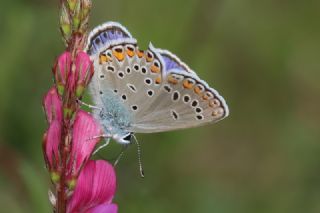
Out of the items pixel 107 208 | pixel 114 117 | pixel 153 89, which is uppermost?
pixel 153 89

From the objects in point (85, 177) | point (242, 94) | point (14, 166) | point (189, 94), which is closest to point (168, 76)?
point (189, 94)

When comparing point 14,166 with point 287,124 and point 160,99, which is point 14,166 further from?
point 287,124

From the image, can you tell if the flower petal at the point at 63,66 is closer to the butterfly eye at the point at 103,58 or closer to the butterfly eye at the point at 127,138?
the butterfly eye at the point at 103,58

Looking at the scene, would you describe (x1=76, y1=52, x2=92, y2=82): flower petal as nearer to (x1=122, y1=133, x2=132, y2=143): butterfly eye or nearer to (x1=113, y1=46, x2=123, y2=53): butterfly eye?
(x1=113, y1=46, x2=123, y2=53): butterfly eye

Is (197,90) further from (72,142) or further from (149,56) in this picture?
(72,142)

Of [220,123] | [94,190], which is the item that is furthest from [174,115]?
[220,123]
